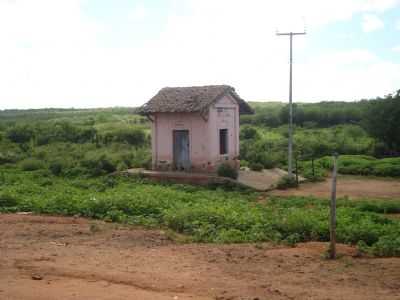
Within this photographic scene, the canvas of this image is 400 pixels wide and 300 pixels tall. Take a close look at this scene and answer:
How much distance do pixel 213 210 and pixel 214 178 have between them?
6892mm

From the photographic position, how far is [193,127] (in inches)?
872

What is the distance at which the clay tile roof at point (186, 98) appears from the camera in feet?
71.6

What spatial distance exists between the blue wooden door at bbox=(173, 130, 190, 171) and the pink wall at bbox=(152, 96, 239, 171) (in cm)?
24

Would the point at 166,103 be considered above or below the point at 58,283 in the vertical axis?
above

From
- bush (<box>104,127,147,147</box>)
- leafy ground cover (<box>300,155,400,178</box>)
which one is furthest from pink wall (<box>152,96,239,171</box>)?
bush (<box>104,127,147,147</box>)

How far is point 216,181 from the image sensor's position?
20438 mm

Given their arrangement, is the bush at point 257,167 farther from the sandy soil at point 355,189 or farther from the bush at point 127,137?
the bush at point 127,137

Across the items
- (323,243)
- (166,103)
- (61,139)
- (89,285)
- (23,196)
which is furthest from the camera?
(61,139)

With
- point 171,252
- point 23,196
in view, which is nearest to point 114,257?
point 171,252

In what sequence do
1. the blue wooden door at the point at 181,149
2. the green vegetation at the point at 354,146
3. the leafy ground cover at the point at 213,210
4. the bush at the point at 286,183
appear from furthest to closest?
the green vegetation at the point at 354,146 < the blue wooden door at the point at 181,149 < the bush at the point at 286,183 < the leafy ground cover at the point at 213,210

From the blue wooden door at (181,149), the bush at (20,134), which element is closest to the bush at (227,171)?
the blue wooden door at (181,149)

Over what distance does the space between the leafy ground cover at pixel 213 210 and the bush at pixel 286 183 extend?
6.48ft

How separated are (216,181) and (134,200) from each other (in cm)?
574

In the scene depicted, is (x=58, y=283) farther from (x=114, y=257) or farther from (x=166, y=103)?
(x=166, y=103)
